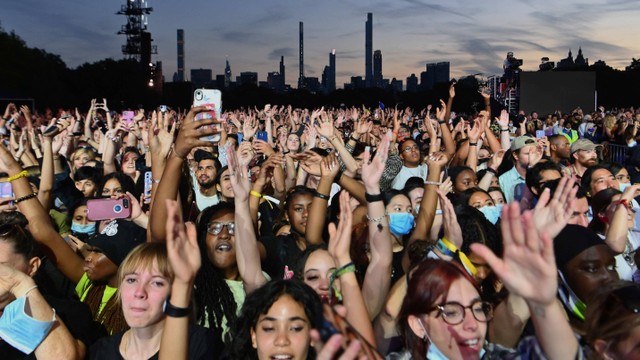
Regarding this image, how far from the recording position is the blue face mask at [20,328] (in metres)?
2.85

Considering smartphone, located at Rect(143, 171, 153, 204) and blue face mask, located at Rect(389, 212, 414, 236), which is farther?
blue face mask, located at Rect(389, 212, 414, 236)

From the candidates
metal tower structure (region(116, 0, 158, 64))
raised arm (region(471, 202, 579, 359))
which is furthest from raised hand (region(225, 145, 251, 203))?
metal tower structure (region(116, 0, 158, 64))

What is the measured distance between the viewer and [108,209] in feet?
14.7

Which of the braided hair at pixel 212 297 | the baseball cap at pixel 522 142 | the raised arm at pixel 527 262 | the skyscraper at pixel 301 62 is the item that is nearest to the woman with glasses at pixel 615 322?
the raised arm at pixel 527 262

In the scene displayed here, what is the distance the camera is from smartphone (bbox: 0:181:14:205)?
451 centimetres

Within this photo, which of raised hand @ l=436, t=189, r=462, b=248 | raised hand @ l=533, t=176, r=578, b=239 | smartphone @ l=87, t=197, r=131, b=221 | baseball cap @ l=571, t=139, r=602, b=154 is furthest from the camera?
baseball cap @ l=571, t=139, r=602, b=154

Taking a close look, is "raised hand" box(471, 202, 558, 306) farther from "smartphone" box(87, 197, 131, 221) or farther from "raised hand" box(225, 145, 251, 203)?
"smartphone" box(87, 197, 131, 221)

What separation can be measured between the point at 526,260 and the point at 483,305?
1.91ft

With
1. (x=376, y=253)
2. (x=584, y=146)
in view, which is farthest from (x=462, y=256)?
(x=584, y=146)

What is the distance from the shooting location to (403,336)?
2.93 metres

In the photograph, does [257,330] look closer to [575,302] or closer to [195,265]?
[195,265]

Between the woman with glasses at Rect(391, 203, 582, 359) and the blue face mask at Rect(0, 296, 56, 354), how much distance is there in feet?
5.39

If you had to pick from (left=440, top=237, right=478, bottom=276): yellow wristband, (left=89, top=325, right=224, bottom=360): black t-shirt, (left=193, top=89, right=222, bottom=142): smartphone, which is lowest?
(left=89, top=325, right=224, bottom=360): black t-shirt

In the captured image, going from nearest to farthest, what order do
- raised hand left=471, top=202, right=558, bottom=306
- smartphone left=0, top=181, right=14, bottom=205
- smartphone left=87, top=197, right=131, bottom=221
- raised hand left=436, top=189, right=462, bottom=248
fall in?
raised hand left=471, top=202, right=558, bottom=306, raised hand left=436, top=189, right=462, bottom=248, smartphone left=87, top=197, right=131, bottom=221, smartphone left=0, top=181, right=14, bottom=205
